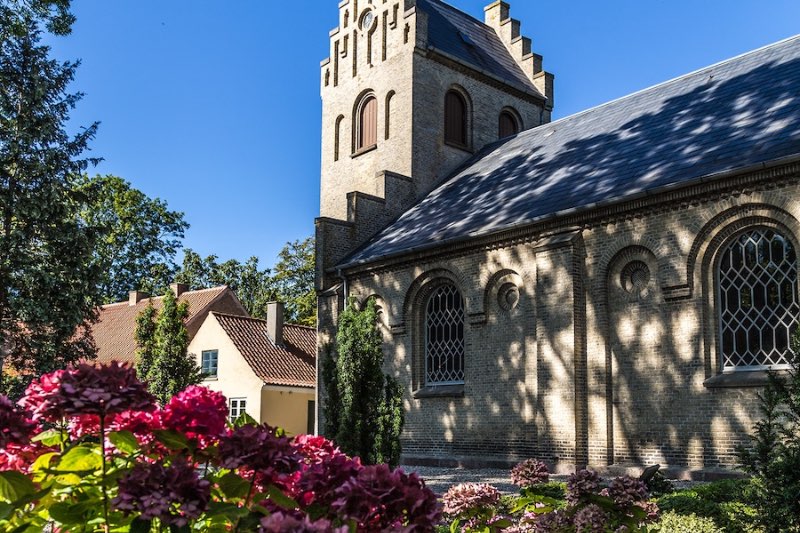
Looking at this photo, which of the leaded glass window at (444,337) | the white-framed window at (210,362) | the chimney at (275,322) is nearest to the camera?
the leaded glass window at (444,337)

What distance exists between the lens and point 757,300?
15.2 meters

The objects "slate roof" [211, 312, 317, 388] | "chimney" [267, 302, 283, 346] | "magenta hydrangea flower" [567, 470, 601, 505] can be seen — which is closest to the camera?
"magenta hydrangea flower" [567, 470, 601, 505]

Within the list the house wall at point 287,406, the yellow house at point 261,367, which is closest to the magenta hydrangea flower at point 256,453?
the yellow house at point 261,367

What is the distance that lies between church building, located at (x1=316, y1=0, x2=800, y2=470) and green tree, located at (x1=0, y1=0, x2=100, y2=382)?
7068mm

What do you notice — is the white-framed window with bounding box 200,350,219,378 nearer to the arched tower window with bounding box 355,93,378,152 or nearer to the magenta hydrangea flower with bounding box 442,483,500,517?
the arched tower window with bounding box 355,93,378,152

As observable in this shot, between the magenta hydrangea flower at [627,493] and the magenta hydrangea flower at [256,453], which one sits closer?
the magenta hydrangea flower at [256,453]

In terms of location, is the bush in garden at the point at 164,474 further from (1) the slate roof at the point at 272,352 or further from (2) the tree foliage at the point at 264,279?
(2) the tree foliage at the point at 264,279

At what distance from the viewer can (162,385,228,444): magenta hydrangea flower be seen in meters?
3.08

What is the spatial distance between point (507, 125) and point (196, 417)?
27.8 m

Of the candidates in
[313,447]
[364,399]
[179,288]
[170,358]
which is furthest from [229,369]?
[313,447]

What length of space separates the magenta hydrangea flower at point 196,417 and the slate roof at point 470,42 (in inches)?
993

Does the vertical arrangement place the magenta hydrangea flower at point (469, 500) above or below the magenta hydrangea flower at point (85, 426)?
below

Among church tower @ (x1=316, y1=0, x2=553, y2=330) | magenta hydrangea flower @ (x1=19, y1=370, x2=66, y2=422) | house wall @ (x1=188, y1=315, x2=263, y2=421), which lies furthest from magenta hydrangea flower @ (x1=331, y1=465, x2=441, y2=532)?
house wall @ (x1=188, y1=315, x2=263, y2=421)

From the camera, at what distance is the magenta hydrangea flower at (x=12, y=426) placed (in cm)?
288
